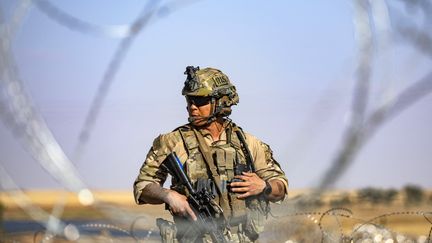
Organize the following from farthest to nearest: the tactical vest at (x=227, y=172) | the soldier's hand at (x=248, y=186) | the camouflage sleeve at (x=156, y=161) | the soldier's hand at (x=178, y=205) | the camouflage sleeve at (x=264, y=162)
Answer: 1. the camouflage sleeve at (x=264, y=162)
2. the tactical vest at (x=227, y=172)
3. the camouflage sleeve at (x=156, y=161)
4. the soldier's hand at (x=248, y=186)
5. the soldier's hand at (x=178, y=205)

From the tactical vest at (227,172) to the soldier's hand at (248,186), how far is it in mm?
135

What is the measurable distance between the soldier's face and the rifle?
38 centimetres

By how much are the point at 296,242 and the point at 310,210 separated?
65.8 inches

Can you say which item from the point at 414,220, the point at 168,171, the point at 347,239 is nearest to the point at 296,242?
the point at 347,239

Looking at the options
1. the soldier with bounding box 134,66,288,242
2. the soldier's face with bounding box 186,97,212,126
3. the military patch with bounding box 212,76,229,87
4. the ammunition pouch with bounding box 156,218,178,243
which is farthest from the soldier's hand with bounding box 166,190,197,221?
the military patch with bounding box 212,76,229,87

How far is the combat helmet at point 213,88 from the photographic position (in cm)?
960

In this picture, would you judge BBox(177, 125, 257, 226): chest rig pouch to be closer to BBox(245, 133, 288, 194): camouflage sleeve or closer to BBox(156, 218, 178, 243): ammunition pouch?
BBox(245, 133, 288, 194): camouflage sleeve

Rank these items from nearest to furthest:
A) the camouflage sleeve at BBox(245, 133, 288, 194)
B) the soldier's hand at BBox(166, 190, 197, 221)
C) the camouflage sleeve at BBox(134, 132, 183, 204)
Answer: the soldier's hand at BBox(166, 190, 197, 221)
the camouflage sleeve at BBox(134, 132, 183, 204)
the camouflage sleeve at BBox(245, 133, 288, 194)

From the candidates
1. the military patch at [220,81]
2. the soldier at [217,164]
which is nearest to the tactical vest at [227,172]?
the soldier at [217,164]

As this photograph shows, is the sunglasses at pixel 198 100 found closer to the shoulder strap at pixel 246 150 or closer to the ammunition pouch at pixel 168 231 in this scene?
the shoulder strap at pixel 246 150

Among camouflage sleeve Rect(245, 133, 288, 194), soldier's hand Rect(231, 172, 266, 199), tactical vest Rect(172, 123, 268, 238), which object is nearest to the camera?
soldier's hand Rect(231, 172, 266, 199)

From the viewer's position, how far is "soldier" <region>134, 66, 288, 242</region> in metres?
9.48

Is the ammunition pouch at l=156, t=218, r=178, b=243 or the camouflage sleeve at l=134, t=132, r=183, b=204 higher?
the camouflage sleeve at l=134, t=132, r=183, b=204

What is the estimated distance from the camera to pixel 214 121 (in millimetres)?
9797
